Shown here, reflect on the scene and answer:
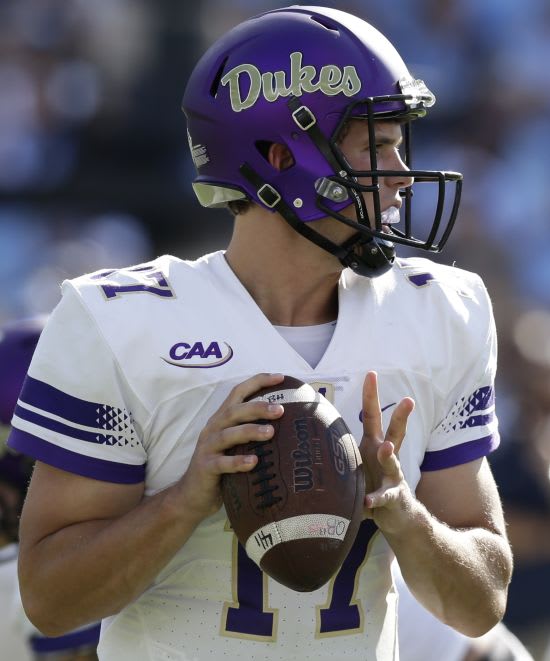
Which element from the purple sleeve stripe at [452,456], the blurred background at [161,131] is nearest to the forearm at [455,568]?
the purple sleeve stripe at [452,456]

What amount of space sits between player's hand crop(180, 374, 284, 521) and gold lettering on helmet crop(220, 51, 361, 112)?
0.60 m

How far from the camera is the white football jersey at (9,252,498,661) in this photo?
2.10 m

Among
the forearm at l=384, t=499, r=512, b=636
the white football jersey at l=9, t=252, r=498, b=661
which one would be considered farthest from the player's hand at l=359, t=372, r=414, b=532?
the white football jersey at l=9, t=252, r=498, b=661

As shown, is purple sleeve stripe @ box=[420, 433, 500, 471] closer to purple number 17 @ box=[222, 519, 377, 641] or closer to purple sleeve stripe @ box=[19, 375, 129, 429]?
purple number 17 @ box=[222, 519, 377, 641]

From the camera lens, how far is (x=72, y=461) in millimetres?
2070

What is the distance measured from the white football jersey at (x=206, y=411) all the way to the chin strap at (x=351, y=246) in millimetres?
91

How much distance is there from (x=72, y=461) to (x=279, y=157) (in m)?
0.72

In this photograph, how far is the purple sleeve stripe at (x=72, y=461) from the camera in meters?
2.07

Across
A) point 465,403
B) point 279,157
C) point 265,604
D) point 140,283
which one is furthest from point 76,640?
point 279,157

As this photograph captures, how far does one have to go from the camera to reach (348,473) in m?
1.92

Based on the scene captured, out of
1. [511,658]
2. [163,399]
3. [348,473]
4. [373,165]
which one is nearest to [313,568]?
[348,473]

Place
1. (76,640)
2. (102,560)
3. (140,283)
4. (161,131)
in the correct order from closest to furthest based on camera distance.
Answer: (102,560) < (140,283) < (76,640) < (161,131)

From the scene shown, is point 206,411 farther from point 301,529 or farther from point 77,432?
point 301,529

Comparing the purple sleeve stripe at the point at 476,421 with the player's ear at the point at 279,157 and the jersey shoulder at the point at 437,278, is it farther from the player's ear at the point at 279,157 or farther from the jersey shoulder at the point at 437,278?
the player's ear at the point at 279,157
